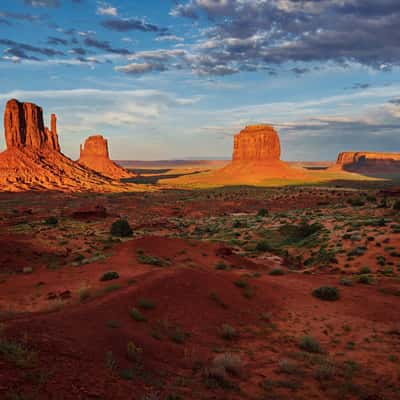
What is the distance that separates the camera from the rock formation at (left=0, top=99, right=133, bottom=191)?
89312 mm

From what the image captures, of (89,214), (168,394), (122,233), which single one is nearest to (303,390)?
(168,394)

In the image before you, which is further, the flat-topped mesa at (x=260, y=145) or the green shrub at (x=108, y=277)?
the flat-topped mesa at (x=260, y=145)

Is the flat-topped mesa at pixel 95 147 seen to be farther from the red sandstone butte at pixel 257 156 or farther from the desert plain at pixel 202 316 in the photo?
the desert plain at pixel 202 316

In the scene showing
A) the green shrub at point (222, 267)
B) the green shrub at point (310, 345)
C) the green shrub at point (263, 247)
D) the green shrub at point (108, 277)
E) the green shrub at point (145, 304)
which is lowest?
the green shrub at point (263, 247)

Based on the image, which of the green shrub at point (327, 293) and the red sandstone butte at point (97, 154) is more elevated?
the red sandstone butte at point (97, 154)

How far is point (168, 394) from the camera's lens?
5.47m

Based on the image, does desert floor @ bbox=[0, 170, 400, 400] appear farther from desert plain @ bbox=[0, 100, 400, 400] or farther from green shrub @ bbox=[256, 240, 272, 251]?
green shrub @ bbox=[256, 240, 272, 251]

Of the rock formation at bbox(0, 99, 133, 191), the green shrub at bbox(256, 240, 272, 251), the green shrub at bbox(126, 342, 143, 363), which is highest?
the rock formation at bbox(0, 99, 133, 191)

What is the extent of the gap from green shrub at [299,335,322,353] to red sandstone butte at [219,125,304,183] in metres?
127

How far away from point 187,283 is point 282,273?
6.88m

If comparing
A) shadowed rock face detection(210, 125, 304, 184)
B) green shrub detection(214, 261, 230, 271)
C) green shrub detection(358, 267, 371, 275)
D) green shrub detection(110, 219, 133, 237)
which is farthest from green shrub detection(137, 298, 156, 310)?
shadowed rock face detection(210, 125, 304, 184)

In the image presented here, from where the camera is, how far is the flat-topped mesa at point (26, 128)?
10394 centimetres

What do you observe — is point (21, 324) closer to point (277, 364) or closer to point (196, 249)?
point (277, 364)

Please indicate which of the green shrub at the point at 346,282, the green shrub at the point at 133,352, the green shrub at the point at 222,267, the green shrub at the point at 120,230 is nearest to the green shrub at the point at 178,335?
the green shrub at the point at 133,352
